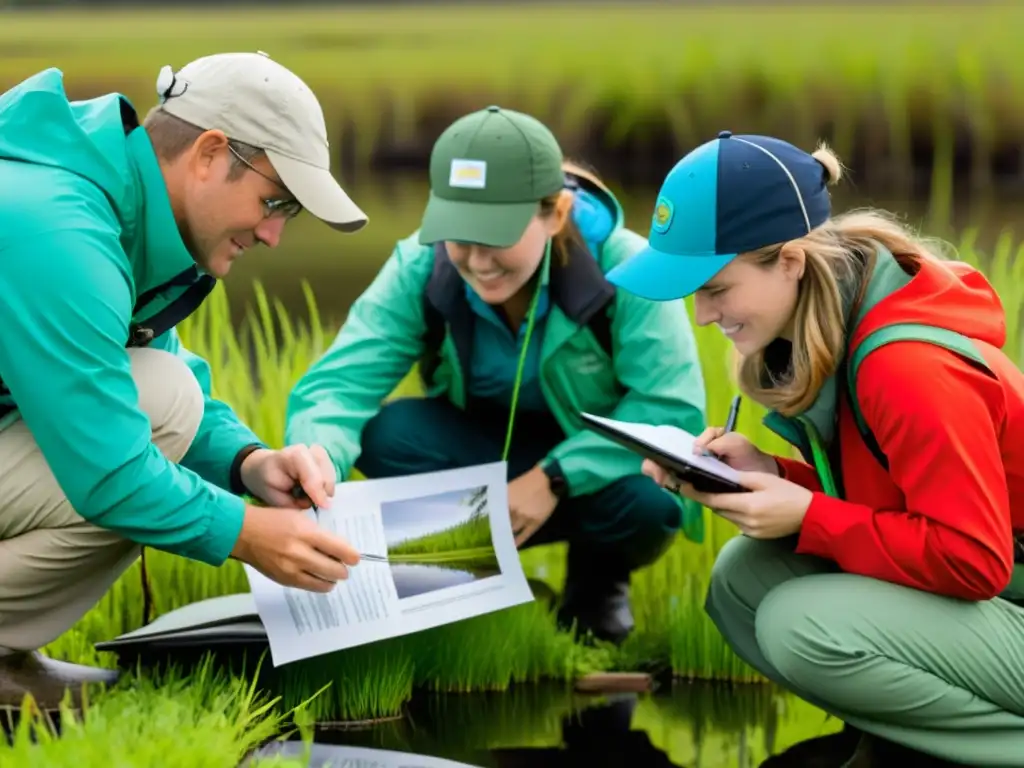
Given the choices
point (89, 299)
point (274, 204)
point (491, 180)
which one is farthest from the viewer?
point (491, 180)

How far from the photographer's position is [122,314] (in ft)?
6.89

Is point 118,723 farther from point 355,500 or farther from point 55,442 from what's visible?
point 355,500

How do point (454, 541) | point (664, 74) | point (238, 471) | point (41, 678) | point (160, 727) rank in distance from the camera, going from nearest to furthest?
1. point (160, 727)
2. point (41, 678)
3. point (238, 471)
4. point (454, 541)
5. point (664, 74)

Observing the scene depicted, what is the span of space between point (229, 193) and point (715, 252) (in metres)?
0.75

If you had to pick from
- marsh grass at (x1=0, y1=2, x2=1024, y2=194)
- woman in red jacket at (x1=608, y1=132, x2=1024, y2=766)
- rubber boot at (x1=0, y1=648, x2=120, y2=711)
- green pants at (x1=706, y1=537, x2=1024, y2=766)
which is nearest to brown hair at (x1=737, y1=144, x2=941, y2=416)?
woman in red jacket at (x1=608, y1=132, x2=1024, y2=766)

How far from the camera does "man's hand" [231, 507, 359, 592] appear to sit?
2.25 m

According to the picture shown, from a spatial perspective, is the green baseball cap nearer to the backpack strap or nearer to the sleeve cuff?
the sleeve cuff

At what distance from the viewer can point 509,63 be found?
8586 millimetres

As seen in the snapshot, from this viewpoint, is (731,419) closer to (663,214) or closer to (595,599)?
(663,214)

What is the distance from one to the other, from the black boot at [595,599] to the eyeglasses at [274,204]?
109cm

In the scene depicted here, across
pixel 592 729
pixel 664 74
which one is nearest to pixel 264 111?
pixel 592 729

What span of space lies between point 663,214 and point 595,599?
1053 mm

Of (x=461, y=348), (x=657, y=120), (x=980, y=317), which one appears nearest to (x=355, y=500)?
(x=461, y=348)

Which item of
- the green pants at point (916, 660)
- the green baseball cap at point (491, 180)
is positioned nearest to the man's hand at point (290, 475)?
the green baseball cap at point (491, 180)
